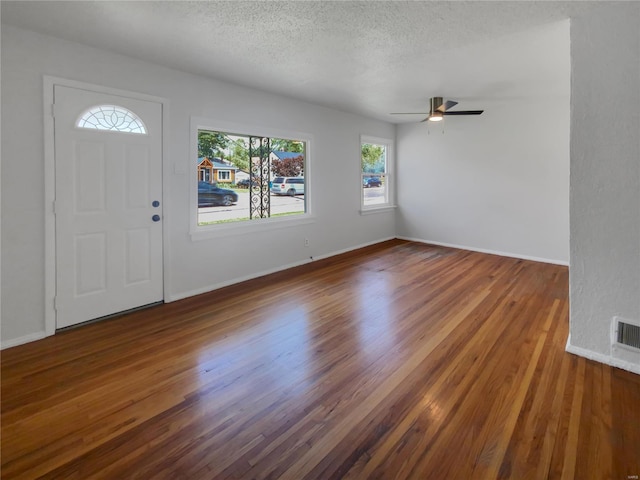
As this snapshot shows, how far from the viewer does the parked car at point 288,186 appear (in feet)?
16.4

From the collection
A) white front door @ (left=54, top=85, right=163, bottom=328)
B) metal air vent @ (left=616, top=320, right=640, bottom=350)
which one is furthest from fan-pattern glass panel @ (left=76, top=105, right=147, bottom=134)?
metal air vent @ (left=616, top=320, right=640, bottom=350)

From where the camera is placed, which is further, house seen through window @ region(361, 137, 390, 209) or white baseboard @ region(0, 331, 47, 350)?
house seen through window @ region(361, 137, 390, 209)

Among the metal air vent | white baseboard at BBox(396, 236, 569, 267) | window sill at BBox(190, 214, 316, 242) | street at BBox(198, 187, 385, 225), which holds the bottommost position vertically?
the metal air vent

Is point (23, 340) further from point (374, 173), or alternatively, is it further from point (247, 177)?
point (374, 173)

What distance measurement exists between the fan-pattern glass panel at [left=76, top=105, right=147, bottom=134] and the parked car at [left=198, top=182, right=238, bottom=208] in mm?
938


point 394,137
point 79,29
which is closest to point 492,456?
point 79,29

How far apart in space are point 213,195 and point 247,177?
59cm

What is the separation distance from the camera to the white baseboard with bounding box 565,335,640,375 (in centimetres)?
229

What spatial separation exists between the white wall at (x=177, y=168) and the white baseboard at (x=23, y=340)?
3cm

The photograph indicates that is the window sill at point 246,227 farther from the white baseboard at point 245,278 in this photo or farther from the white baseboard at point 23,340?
the white baseboard at point 23,340

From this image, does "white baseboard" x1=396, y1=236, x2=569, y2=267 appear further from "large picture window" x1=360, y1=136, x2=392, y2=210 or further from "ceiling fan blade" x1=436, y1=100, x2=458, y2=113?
"ceiling fan blade" x1=436, y1=100, x2=458, y2=113

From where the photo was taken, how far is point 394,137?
7.27 meters

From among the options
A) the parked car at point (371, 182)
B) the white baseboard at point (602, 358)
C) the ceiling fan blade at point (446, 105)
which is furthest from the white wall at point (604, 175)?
the parked car at point (371, 182)

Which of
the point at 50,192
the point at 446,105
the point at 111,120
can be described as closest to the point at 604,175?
the point at 446,105
